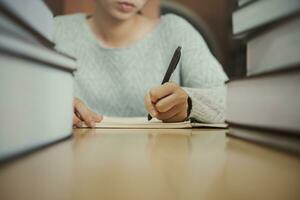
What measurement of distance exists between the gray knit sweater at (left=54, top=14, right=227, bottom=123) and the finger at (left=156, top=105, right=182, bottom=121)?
36cm

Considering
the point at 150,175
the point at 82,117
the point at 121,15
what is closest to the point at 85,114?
the point at 82,117

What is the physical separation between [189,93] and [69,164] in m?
0.71

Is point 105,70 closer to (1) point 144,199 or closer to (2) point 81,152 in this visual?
(2) point 81,152

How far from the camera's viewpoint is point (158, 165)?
26 cm

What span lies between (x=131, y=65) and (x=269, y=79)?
1.03 m

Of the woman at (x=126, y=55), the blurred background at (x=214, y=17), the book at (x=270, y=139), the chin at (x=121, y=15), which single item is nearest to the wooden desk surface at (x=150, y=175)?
the book at (x=270, y=139)

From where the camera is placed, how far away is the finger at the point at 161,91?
88 centimetres

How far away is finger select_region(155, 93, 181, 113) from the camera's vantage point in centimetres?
88

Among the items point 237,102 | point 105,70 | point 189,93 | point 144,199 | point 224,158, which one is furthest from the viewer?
point 105,70

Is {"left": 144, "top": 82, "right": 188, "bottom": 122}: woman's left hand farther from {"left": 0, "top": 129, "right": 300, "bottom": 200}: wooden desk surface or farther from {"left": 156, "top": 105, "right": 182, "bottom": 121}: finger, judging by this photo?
{"left": 0, "top": 129, "right": 300, "bottom": 200}: wooden desk surface

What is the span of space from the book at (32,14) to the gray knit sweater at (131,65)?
35.7 inches

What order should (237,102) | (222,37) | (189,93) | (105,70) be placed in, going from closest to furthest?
(237,102)
(189,93)
(105,70)
(222,37)

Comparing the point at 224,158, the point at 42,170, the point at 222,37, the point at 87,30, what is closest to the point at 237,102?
the point at 224,158

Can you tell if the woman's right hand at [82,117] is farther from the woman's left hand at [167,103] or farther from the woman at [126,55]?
the woman at [126,55]
